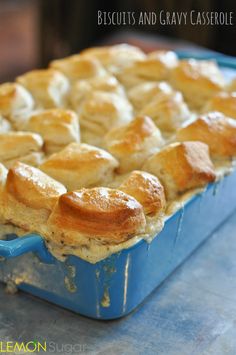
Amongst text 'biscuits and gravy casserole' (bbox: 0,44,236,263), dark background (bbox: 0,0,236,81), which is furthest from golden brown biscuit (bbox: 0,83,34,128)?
dark background (bbox: 0,0,236,81)

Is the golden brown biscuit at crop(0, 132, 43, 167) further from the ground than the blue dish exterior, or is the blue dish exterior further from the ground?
the golden brown biscuit at crop(0, 132, 43, 167)

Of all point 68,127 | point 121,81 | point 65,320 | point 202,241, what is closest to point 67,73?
point 121,81

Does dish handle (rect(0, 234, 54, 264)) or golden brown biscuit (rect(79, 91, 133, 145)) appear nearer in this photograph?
dish handle (rect(0, 234, 54, 264))

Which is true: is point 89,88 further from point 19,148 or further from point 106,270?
point 106,270

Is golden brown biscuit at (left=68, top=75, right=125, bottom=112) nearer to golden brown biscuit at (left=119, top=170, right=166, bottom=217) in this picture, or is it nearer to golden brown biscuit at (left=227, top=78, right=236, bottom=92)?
golden brown biscuit at (left=227, top=78, right=236, bottom=92)

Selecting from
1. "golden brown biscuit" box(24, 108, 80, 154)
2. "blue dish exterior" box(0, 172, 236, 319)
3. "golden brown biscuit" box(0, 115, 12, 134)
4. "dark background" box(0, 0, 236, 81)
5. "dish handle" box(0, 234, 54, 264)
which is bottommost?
"dark background" box(0, 0, 236, 81)

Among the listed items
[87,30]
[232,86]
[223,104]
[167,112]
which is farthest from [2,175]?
[87,30]
